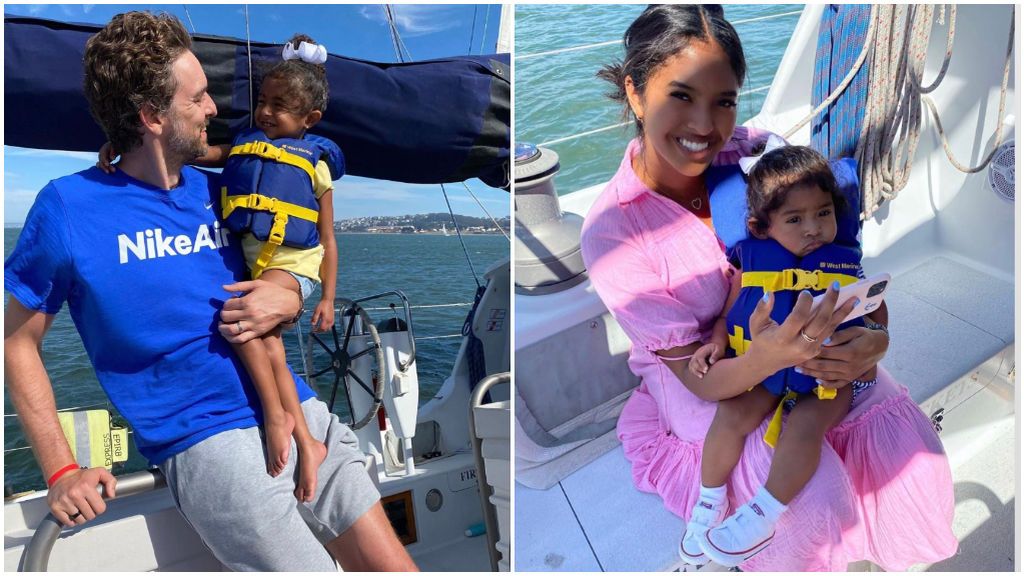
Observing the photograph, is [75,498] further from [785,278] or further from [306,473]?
[785,278]

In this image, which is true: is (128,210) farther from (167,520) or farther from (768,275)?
(768,275)

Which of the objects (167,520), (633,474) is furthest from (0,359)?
(633,474)

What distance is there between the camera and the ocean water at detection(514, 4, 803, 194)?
2809mm

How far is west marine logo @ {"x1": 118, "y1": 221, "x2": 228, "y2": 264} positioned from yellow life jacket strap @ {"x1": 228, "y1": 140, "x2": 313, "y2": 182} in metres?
0.17

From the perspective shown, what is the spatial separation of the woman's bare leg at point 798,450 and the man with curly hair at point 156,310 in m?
0.82

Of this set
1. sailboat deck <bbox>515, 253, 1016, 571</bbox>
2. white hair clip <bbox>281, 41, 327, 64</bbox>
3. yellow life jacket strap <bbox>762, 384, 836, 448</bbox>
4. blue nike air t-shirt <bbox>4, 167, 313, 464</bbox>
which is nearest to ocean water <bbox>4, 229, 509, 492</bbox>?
blue nike air t-shirt <bbox>4, 167, 313, 464</bbox>

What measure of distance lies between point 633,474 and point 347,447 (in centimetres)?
65

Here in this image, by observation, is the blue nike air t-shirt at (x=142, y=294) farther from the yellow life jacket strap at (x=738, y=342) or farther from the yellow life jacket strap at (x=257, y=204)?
the yellow life jacket strap at (x=738, y=342)

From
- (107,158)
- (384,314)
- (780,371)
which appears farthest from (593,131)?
(384,314)

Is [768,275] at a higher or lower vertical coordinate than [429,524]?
higher

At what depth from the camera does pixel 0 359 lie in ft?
5.03

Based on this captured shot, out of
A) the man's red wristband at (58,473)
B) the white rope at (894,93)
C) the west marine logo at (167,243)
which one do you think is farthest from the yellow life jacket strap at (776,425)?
the man's red wristband at (58,473)

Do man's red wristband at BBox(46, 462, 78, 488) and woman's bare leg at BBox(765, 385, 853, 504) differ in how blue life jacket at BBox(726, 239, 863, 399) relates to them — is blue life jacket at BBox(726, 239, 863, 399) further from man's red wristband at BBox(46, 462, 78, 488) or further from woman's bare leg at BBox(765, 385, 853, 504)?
man's red wristband at BBox(46, 462, 78, 488)

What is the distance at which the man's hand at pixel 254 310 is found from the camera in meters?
1.64
